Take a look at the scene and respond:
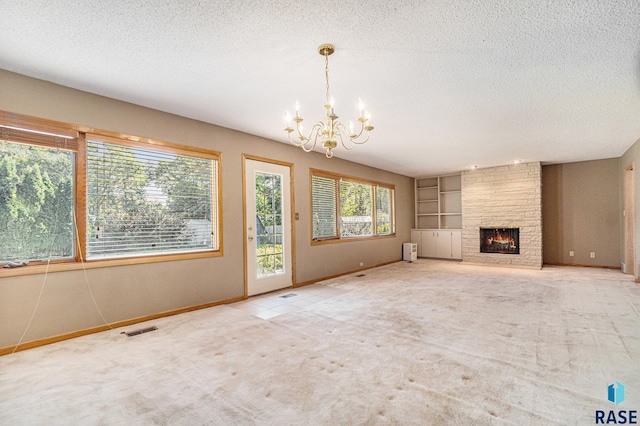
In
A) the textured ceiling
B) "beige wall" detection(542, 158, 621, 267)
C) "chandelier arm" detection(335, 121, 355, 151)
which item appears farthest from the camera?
"beige wall" detection(542, 158, 621, 267)

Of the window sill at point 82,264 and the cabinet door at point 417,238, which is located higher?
the window sill at point 82,264

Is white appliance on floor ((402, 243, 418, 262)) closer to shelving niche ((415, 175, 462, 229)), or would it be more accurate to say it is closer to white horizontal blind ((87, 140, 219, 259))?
shelving niche ((415, 175, 462, 229))

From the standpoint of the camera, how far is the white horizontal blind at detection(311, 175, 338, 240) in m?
6.07

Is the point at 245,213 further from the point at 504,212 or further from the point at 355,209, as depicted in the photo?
the point at 504,212

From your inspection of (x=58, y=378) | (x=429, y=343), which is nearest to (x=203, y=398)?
(x=58, y=378)

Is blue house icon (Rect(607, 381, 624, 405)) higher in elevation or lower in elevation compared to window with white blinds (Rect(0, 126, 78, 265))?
lower

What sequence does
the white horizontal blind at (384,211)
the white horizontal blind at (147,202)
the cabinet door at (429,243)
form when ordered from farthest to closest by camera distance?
the cabinet door at (429,243) → the white horizontal blind at (384,211) → the white horizontal blind at (147,202)

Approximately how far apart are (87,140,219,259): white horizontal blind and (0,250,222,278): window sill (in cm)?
8

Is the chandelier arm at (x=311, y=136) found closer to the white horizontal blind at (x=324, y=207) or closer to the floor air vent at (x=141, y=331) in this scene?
the white horizontal blind at (x=324, y=207)

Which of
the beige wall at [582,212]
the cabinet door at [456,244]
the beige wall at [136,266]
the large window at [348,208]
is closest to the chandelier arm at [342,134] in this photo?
the beige wall at [136,266]

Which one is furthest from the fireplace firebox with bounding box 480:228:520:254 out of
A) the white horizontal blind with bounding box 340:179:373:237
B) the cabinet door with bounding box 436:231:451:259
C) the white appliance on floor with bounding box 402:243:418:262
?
the white horizontal blind with bounding box 340:179:373:237

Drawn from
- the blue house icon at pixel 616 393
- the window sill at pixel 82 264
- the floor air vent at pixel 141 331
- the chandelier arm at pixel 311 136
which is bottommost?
the floor air vent at pixel 141 331

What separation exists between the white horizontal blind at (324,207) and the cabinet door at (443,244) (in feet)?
13.1

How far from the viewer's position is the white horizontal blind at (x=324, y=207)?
607 centimetres
